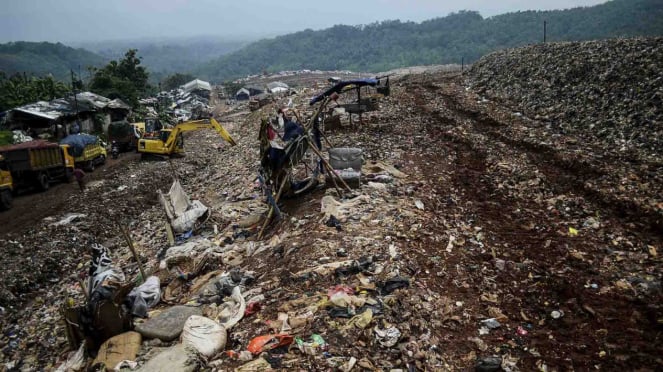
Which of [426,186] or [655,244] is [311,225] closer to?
[426,186]

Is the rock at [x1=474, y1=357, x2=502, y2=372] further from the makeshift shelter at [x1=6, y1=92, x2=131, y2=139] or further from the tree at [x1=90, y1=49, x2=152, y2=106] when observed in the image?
the tree at [x1=90, y1=49, x2=152, y2=106]

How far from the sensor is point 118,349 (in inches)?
182

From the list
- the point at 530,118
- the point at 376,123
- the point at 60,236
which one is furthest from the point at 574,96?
the point at 60,236

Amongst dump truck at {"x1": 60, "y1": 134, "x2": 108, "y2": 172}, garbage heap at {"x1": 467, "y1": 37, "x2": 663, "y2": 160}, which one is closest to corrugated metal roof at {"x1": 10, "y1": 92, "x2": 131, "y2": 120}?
dump truck at {"x1": 60, "y1": 134, "x2": 108, "y2": 172}

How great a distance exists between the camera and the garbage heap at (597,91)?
416 inches

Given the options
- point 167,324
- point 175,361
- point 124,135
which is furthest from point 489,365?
point 124,135

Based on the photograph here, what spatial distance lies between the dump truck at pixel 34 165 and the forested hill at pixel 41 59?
69.1 m

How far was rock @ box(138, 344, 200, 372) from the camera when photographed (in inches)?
155

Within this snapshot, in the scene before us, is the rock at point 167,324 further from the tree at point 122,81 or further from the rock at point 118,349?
the tree at point 122,81

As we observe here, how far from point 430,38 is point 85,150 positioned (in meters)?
75.9

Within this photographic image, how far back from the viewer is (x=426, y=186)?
8633mm

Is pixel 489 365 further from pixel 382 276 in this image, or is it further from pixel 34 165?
pixel 34 165

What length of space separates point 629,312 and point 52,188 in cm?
1648

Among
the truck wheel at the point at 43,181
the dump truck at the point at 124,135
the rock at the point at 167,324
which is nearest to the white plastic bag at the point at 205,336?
the rock at the point at 167,324
